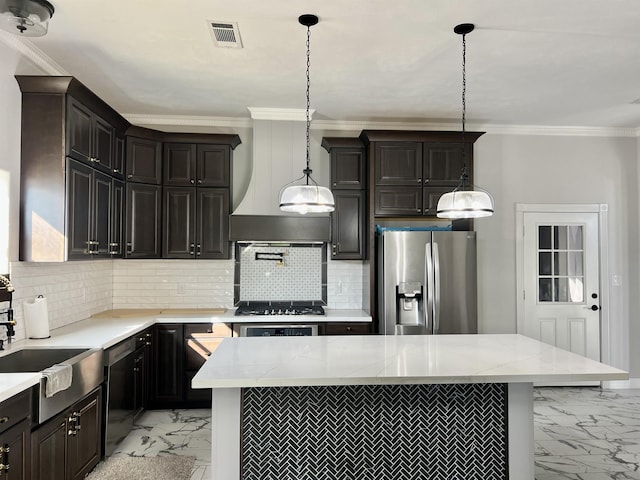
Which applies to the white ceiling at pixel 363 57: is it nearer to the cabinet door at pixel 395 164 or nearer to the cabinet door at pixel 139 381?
the cabinet door at pixel 395 164

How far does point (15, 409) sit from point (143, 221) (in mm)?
2609

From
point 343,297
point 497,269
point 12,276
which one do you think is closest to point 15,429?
point 12,276

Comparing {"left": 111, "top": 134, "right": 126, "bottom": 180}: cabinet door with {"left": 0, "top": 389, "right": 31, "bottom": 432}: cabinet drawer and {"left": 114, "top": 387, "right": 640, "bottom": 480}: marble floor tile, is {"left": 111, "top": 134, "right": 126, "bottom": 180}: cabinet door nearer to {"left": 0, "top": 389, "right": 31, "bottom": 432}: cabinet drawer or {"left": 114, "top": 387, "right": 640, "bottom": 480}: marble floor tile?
{"left": 114, "top": 387, "right": 640, "bottom": 480}: marble floor tile

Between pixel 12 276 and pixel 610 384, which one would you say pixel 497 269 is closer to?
Answer: pixel 610 384

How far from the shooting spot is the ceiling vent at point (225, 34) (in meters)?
2.88

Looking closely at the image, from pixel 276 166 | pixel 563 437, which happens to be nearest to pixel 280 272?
pixel 276 166

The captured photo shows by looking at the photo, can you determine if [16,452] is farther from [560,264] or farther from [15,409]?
[560,264]

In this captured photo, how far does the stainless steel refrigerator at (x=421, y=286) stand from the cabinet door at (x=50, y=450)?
2.75 metres

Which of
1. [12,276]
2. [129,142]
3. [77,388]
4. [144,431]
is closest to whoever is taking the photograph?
[77,388]

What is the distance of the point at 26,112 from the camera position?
314 centimetres

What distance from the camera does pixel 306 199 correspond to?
8.24ft

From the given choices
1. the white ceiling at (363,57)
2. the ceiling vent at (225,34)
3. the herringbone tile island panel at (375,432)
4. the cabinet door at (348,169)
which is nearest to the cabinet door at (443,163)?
the white ceiling at (363,57)

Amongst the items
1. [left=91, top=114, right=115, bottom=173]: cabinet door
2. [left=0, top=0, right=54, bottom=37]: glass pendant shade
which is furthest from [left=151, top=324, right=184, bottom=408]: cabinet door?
[left=0, top=0, right=54, bottom=37]: glass pendant shade

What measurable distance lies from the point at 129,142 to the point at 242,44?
6.02 ft
